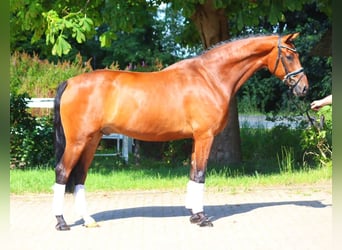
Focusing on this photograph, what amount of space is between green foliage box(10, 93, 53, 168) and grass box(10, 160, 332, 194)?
0.53m

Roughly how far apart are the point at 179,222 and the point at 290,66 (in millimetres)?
2407

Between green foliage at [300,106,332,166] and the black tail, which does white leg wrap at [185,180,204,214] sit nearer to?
the black tail

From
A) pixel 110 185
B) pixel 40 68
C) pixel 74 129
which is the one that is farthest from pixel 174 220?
pixel 40 68

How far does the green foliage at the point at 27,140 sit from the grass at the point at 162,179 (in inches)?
20.9

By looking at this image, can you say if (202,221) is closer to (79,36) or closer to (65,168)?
(65,168)

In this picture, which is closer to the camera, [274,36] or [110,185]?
[274,36]

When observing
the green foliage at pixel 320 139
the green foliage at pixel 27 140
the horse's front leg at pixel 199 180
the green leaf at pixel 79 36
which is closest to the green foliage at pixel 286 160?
the green foliage at pixel 320 139

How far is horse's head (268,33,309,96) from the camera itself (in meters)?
6.20

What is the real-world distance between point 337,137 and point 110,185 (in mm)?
7231

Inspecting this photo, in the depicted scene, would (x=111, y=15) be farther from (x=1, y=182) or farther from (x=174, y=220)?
(x=1, y=182)

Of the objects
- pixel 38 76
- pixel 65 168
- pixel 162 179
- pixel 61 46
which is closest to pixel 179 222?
pixel 65 168

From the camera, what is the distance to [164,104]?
20.0ft

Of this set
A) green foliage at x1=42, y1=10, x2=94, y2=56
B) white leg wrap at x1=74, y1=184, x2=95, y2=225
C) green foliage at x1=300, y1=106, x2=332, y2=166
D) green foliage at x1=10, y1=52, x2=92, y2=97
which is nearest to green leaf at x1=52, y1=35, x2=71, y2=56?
green foliage at x1=42, y1=10, x2=94, y2=56

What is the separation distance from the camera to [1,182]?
1739mm
